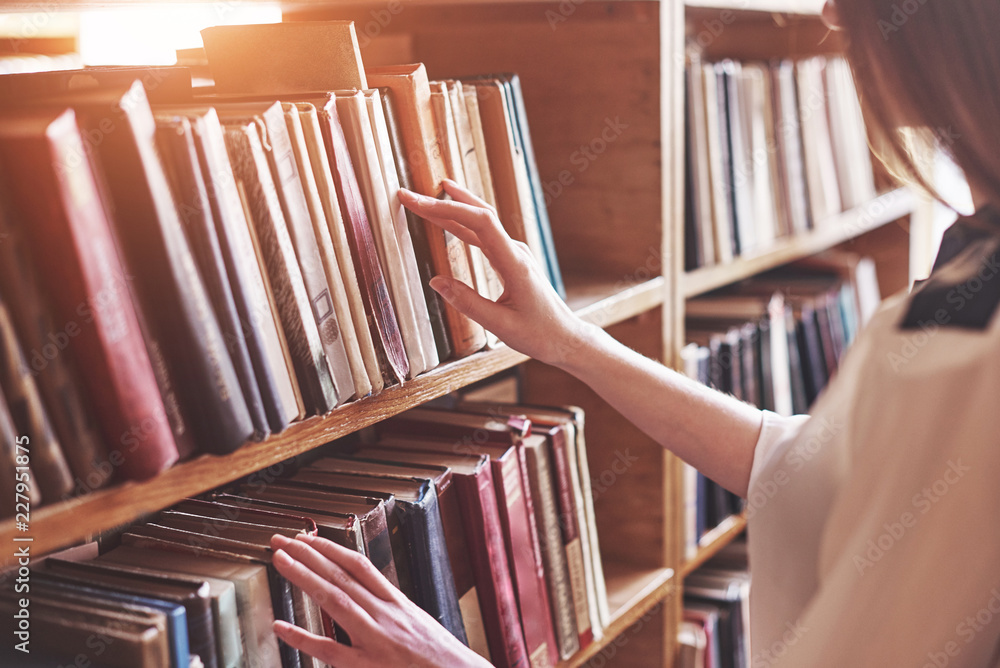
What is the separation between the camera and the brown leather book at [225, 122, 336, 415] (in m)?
0.67

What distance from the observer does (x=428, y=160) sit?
84 centimetres

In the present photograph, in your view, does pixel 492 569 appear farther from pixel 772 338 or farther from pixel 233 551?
pixel 772 338

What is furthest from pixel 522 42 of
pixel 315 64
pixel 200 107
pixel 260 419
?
pixel 260 419

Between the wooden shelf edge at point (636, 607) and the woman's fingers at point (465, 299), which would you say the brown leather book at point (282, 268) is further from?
the wooden shelf edge at point (636, 607)

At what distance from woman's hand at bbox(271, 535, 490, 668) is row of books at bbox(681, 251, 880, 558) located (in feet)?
2.49

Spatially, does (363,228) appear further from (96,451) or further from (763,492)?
(763,492)

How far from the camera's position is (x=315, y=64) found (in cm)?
81

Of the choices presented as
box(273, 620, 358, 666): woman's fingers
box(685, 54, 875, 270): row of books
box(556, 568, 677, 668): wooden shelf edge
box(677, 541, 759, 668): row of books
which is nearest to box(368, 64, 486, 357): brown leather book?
box(273, 620, 358, 666): woman's fingers

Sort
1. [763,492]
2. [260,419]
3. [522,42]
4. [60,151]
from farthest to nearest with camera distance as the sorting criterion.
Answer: [522,42] → [763,492] → [260,419] → [60,151]

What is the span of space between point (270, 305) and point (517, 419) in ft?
1.40

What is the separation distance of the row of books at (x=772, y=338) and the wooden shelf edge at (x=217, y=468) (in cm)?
59

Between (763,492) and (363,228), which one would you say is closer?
(363,228)

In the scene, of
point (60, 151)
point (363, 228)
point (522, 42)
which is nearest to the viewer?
point (60, 151)

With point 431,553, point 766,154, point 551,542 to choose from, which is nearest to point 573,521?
point 551,542
